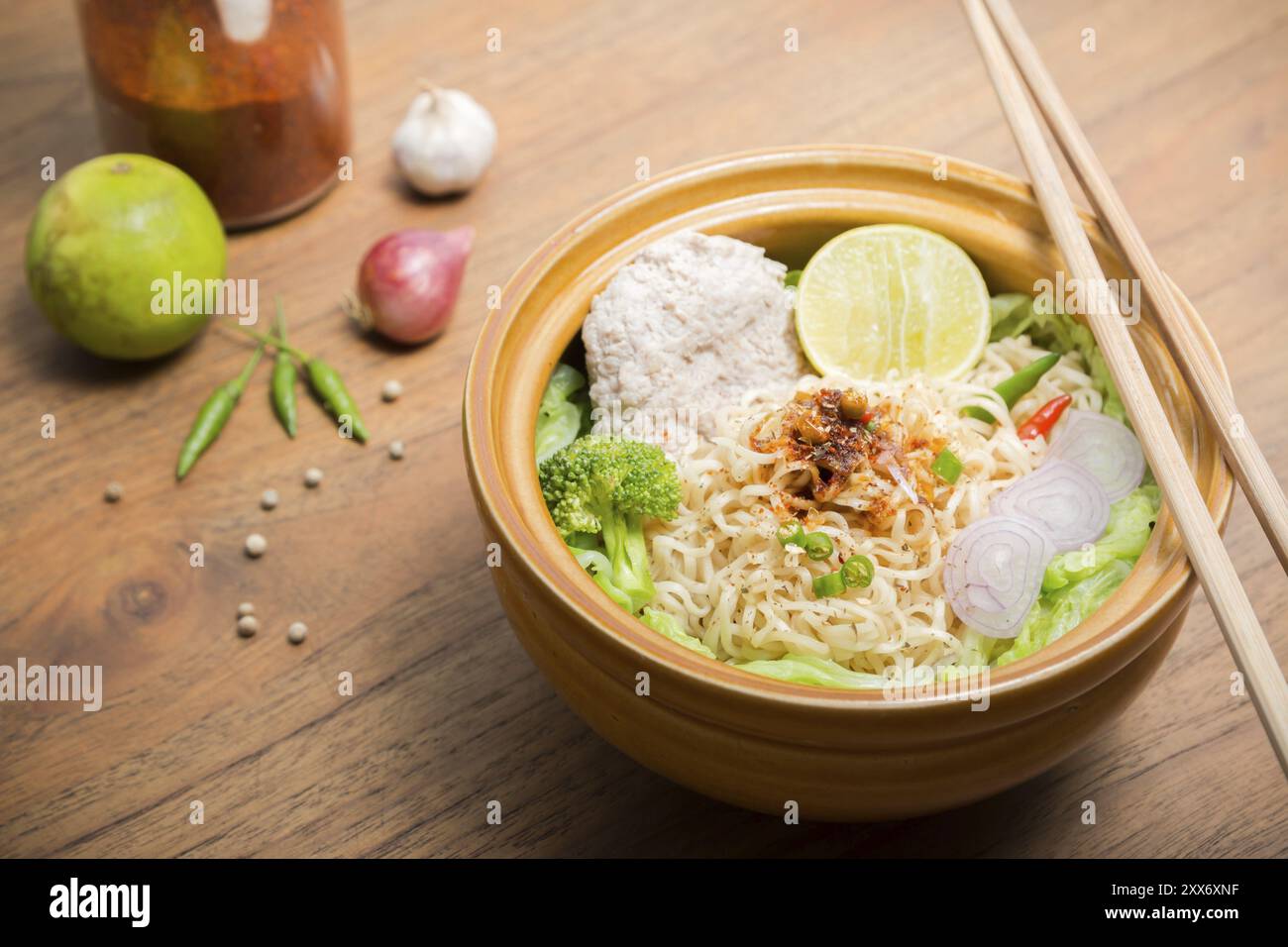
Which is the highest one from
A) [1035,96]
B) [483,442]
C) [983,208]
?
[1035,96]

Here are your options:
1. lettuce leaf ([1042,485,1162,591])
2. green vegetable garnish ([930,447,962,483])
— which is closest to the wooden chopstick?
lettuce leaf ([1042,485,1162,591])

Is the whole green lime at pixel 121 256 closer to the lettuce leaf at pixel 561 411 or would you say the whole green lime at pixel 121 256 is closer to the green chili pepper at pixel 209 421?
the green chili pepper at pixel 209 421

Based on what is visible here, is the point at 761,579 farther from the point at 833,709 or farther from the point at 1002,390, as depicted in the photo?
the point at 1002,390

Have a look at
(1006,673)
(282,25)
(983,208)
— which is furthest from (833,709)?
(282,25)

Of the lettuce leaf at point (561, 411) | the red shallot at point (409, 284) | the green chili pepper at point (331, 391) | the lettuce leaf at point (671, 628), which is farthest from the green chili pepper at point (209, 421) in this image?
the lettuce leaf at point (671, 628)

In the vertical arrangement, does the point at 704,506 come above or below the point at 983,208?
below

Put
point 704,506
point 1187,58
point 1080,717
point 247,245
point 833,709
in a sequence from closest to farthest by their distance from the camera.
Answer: point 833,709
point 1080,717
point 704,506
point 247,245
point 1187,58

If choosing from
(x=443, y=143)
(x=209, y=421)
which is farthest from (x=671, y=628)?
(x=443, y=143)
